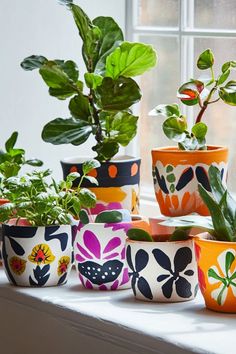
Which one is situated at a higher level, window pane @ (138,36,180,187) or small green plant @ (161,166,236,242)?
window pane @ (138,36,180,187)

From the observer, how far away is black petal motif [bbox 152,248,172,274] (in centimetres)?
186

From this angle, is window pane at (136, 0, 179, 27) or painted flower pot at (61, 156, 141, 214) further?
window pane at (136, 0, 179, 27)

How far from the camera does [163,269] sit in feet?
6.13

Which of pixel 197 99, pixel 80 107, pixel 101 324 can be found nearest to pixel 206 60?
pixel 197 99

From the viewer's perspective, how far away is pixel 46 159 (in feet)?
8.37

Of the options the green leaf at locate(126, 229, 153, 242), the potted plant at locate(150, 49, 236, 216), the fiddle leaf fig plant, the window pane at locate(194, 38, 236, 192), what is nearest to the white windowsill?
the green leaf at locate(126, 229, 153, 242)

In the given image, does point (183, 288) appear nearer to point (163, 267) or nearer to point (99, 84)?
point (163, 267)

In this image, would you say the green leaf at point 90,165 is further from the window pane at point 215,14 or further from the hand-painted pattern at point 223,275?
the window pane at point 215,14

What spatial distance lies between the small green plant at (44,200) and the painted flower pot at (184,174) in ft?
0.48

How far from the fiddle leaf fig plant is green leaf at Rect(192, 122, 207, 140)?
5.6 inches

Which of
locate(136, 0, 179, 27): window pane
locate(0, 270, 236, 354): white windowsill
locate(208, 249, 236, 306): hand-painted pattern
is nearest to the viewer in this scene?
locate(0, 270, 236, 354): white windowsill

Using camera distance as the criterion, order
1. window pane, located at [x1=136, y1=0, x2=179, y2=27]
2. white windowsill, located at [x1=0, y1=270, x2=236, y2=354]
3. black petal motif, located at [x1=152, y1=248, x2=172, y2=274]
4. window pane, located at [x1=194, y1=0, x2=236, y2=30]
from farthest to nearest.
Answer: window pane, located at [x1=136, y1=0, x2=179, y2=27] < window pane, located at [x1=194, y1=0, x2=236, y2=30] < black petal motif, located at [x1=152, y1=248, x2=172, y2=274] < white windowsill, located at [x1=0, y1=270, x2=236, y2=354]

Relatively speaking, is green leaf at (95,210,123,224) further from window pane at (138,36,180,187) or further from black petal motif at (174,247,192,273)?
window pane at (138,36,180,187)

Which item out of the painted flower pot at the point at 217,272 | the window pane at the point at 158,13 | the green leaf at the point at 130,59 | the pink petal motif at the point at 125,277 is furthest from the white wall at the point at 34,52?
the painted flower pot at the point at 217,272
